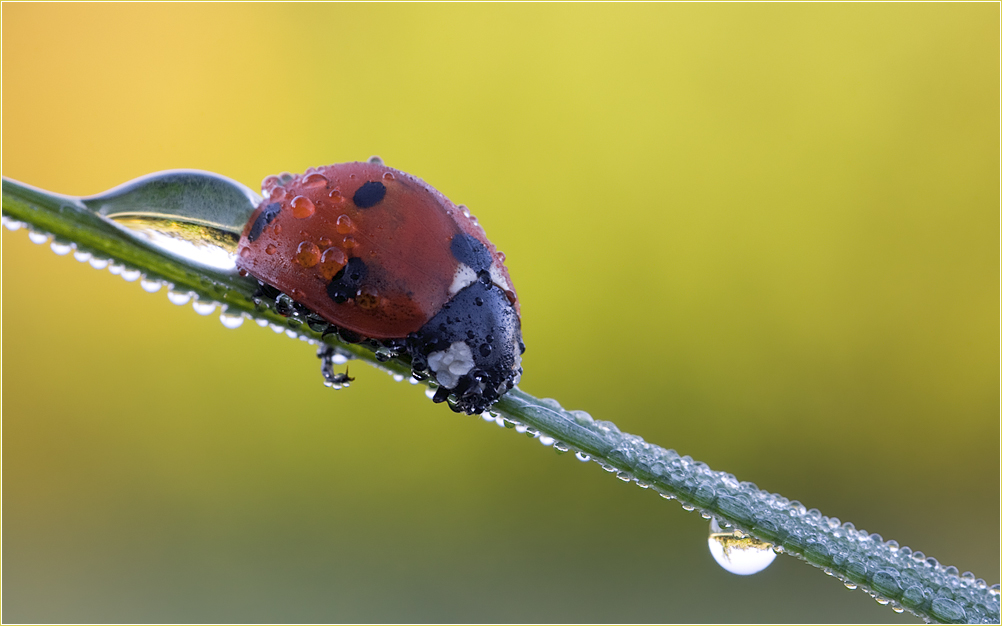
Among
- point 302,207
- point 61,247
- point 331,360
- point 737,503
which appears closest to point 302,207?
point 302,207

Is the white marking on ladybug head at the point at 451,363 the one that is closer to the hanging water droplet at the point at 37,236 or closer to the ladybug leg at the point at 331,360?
the ladybug leg at the point at 331,360

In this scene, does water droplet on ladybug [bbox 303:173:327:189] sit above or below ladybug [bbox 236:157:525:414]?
above

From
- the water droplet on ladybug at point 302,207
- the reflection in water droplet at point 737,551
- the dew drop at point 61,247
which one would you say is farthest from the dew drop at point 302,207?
the reflection in water droplet at point 737,551

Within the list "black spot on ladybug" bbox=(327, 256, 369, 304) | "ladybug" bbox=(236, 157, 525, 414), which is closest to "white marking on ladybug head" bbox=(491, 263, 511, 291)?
"ladybug" bbox=(236, 157, 525, 414)

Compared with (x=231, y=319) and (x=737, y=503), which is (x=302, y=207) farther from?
(x=737, y=503)

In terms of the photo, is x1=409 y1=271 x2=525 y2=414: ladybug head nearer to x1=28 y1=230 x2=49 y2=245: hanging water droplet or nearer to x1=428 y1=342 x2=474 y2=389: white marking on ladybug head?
x1=428 y1=342 x2=474 y2=389: white marking on ladybug head

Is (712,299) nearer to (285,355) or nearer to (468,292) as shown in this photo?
(285,355)
